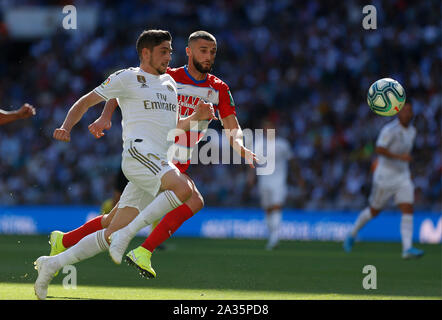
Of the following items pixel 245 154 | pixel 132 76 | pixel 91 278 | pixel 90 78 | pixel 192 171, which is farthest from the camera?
pixel 90 78

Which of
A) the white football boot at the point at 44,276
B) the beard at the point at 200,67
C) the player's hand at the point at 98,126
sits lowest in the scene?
the white football boot at the point at 44,276

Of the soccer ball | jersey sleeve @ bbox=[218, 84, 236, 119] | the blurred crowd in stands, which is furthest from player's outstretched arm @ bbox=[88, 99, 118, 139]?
the blurred crowd in stands

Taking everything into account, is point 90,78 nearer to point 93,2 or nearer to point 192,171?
point 93,2

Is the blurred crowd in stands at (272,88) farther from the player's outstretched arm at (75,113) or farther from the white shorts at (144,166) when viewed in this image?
the player's outstretched arm at (75,113)

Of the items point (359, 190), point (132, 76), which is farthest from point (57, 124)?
point (132, 76)

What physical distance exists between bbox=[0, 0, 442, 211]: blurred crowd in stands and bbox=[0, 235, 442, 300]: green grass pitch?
197 inches

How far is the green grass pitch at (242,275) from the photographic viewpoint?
24.5ft

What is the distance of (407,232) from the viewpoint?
12578 millimetres

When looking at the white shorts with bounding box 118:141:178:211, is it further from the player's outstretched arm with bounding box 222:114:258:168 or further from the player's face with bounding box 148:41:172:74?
the player's outstretched arm with bounding box 222:114:258:168

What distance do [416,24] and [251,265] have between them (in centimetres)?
1251

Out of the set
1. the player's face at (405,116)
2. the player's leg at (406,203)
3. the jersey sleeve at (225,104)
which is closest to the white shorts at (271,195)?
the player's leg at (406,203)

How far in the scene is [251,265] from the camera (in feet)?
35.8

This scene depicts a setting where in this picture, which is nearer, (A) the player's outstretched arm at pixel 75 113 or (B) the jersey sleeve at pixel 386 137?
(A) the player's outstretched arm at pixel 75 113

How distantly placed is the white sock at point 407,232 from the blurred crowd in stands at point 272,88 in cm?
472
